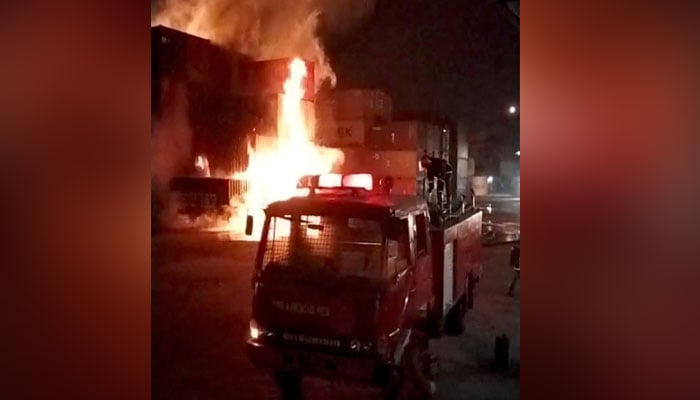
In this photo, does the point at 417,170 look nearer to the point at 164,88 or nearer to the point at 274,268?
the point at 274,268

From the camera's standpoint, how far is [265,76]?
3.87 metres

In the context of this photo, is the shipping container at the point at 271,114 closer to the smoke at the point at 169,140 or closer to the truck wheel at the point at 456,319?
the smoke at the point at 169,140

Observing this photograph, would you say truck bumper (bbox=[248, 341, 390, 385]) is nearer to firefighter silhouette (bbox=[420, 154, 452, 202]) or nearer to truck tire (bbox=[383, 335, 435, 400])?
truck tire (bbox=[383, 335, 435, 400])

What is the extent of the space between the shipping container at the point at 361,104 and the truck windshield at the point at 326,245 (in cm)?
79

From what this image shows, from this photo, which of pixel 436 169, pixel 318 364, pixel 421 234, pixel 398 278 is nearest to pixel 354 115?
pixel 436 169

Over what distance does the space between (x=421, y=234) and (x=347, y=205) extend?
1.74 feet

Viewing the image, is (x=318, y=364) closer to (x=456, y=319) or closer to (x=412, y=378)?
(x=412, y=378)

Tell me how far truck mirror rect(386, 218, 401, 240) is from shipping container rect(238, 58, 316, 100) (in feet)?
4.64

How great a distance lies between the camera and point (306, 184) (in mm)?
2586

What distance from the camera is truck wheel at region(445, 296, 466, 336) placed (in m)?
3.00

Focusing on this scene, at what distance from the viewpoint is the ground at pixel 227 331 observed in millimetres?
2537
